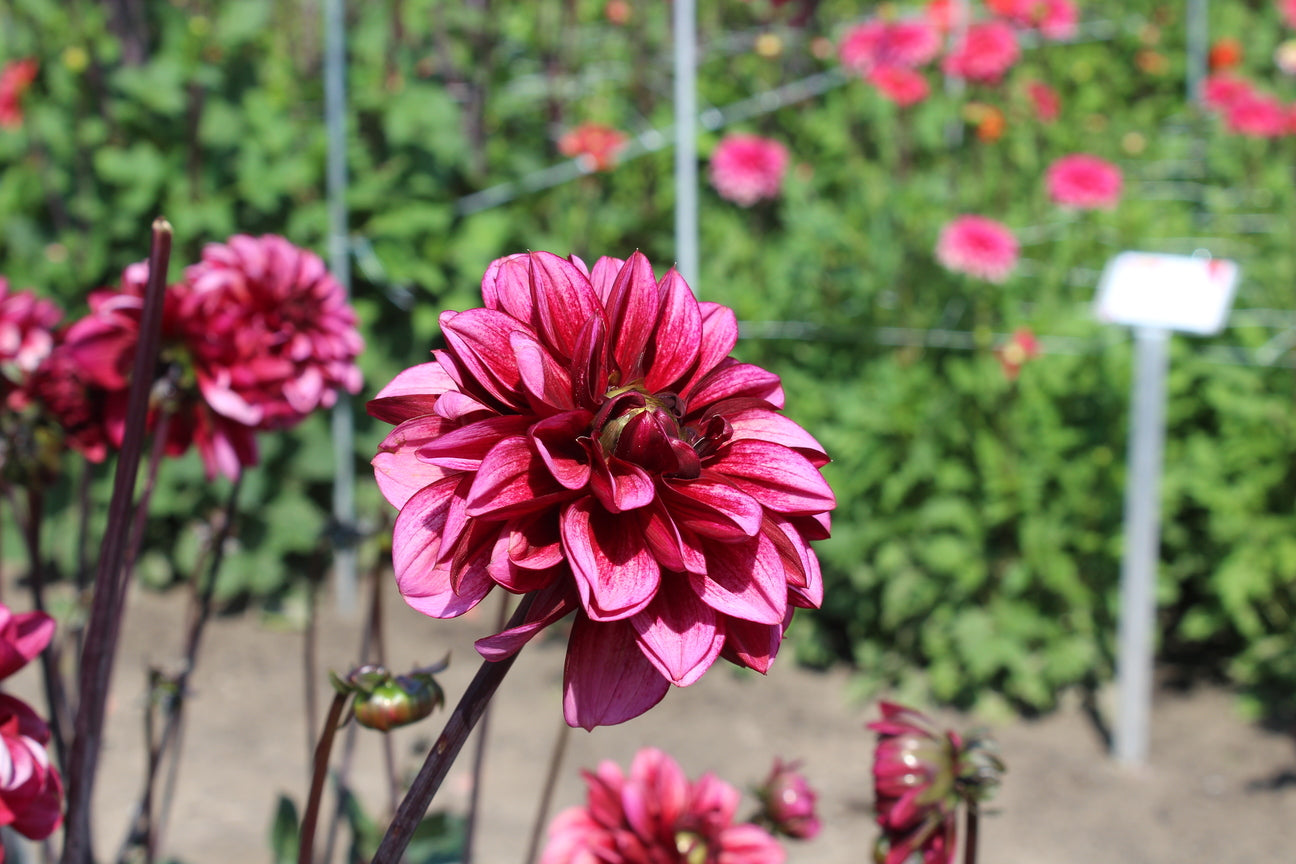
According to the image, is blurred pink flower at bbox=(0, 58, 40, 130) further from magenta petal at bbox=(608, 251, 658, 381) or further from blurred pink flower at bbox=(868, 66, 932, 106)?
magenta petal at bbox=(608, 251, 658, 381)

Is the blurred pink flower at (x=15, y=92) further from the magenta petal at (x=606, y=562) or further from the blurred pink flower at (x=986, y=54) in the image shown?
the magenta petal at (x=606, y=562)

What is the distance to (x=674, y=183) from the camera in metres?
3.77

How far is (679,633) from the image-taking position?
0.53 meters

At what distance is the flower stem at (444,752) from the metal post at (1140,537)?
2.21 meters

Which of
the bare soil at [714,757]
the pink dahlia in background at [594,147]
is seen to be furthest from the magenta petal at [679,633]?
the pink dahlia in background at [594,147]

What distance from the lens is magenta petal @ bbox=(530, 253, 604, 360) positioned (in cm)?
56

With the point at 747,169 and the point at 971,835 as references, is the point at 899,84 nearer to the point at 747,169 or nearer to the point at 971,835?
the point at 747,169

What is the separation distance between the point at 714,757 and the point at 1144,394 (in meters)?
1.29

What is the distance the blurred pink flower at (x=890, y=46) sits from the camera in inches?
142

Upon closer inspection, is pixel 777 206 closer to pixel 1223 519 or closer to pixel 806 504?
pixel 1223 519

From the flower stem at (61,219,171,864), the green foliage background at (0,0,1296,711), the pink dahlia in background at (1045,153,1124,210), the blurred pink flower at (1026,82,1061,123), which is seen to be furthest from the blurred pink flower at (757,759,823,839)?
the blurred pink flower at (1026,82,1061,123)

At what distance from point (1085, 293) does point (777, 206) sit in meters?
1.09

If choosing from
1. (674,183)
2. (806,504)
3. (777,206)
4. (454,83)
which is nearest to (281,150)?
(454,83)

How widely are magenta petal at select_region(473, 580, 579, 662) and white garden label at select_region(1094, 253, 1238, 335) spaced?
6.73 ft
